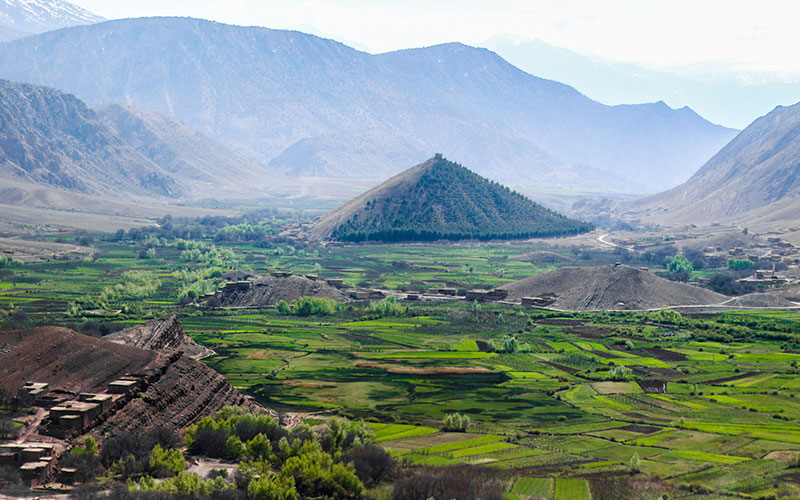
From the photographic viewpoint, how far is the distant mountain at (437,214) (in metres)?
175

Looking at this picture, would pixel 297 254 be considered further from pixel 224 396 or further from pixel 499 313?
pixel 224 396

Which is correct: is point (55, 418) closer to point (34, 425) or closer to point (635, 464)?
point (34, 425)

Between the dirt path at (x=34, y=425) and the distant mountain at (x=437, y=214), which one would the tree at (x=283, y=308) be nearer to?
the dirt path at (x=34, y=425)

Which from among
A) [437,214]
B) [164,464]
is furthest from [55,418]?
[437,214]

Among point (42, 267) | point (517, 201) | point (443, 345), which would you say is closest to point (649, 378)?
point (443, 345)

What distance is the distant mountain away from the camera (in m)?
175

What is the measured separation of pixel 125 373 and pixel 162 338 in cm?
1658

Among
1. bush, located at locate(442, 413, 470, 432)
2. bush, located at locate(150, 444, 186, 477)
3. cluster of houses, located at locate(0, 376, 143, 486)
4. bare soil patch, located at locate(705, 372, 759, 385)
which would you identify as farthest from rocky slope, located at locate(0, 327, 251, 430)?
bare soil patch, located at locate(705, 372, 759, 385)

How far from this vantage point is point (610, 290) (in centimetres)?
10694

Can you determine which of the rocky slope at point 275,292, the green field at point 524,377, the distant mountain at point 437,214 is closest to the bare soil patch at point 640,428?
the green field at point 524,377

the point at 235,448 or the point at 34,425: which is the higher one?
the point at 34,425

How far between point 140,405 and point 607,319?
59.2 metres

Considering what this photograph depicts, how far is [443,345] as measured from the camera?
7781 cm

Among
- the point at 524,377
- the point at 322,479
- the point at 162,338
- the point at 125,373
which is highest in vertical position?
the point at 125,373
